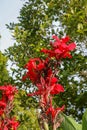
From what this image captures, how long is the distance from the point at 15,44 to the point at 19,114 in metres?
2.46

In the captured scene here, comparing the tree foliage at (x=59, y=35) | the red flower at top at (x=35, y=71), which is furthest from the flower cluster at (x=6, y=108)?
the tree foliage at (x=59, y=35)

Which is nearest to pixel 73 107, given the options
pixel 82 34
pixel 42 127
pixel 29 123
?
pixel 29 123

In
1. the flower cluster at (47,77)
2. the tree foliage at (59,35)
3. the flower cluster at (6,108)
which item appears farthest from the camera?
the tree foliage at (59,35)

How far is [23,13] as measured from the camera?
46.4 feet

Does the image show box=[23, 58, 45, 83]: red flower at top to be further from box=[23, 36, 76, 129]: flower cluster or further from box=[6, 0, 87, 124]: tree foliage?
box=[6, 0, 87, 124]: tree foliage

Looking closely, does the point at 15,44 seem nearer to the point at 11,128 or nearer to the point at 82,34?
the point at 82,34

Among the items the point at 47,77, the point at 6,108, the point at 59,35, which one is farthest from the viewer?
the point at 59,35

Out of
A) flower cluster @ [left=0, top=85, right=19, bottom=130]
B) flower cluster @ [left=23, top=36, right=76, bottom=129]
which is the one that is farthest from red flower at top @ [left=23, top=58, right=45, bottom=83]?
flower cluster @ [left=0, top=85, right=19, bottom=130]

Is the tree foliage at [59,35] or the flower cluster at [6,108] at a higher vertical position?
the tree foliage at [59,35]

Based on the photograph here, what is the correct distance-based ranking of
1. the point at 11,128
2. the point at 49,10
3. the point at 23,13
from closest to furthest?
1. the point at 11,128
2. the point at 49,10
3. the point at 23,13

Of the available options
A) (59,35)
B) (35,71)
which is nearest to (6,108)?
(35,71)

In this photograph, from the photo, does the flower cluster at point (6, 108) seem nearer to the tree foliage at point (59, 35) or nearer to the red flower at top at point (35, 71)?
the red flower at top at point (35, 71)

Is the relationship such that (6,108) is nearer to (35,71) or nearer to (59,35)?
(35,71)

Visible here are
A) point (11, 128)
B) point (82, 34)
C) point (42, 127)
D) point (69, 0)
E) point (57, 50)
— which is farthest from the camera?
point (69, 0)
